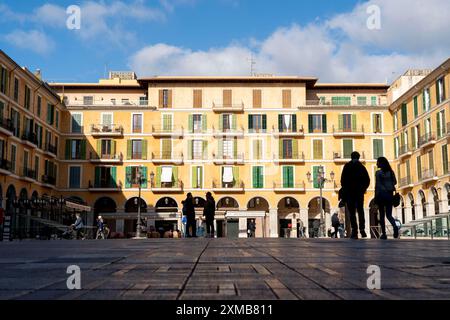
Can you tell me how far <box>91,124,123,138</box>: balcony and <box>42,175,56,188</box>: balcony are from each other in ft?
16.8

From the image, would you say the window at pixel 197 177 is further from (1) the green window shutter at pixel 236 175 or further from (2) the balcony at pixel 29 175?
(2) the balcony at pixel 29 175

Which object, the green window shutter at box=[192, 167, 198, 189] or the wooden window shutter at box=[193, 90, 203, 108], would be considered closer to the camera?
the green window shutter at box=[192, 167, 198, 189]

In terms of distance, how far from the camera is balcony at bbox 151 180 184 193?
47625 millimetres

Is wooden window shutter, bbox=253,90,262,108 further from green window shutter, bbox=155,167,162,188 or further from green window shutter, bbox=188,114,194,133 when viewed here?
green window shutter, bbox=155,167,162,188

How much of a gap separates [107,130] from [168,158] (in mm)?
5789

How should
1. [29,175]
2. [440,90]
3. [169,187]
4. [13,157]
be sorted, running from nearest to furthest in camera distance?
[13,157], [440,90], [29,175], [169,187]

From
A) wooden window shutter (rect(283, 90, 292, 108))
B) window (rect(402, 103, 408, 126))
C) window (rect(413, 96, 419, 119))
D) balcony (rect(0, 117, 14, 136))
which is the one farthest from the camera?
wooden window shutter (rect(283, 90, 292, 108))

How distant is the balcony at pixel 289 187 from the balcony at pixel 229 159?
11.5ft

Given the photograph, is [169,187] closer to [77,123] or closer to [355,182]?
[77,123]

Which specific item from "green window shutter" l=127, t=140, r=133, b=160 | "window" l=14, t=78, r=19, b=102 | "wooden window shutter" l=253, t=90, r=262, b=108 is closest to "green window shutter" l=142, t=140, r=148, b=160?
"green window shutter" l=127, t=140, r=133, b=160

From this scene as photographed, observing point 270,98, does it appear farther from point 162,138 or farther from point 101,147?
point 101,147

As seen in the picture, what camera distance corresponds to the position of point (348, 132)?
4869 centimetres

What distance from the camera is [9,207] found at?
37906mm

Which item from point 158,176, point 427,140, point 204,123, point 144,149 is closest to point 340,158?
point 427,140
